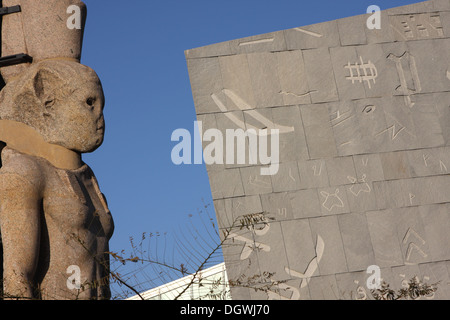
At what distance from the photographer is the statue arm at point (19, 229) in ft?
14.7

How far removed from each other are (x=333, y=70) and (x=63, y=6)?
19.4ft

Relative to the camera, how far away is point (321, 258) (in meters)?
9.99

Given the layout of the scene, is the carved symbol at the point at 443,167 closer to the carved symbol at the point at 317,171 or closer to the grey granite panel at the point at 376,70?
the grey granite panel at the point at 376,70

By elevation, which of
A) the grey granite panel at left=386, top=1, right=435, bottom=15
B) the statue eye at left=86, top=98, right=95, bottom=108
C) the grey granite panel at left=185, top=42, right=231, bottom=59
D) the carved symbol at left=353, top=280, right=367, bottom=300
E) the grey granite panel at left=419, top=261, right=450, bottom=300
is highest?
the grey granite panel at left=386, top=1, right=435, bottom=15

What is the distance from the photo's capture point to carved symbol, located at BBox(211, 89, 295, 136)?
1016 cm

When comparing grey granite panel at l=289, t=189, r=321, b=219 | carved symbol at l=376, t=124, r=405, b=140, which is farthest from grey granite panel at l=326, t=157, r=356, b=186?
carved symbol at l=376, t=124, r=405, b=140

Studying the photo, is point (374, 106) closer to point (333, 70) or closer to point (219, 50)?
point (333, 70)

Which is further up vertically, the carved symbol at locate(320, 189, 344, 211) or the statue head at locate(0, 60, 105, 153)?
the carved symbol at locate(320, 189, 344, 211)

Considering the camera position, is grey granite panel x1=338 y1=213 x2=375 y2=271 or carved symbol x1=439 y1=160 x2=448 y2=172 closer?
grey granite panel x1=338 y1=213 x2=375 y2=271

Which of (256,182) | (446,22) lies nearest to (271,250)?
(256,182)

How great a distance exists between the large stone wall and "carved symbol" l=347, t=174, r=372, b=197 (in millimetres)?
15

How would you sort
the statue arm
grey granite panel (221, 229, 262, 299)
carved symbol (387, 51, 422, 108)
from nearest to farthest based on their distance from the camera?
the statue arm, grey granite panel (221, 229, 262, 299), carved symbol (387, 51, 422, 108)

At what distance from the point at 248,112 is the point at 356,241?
244 centimetres

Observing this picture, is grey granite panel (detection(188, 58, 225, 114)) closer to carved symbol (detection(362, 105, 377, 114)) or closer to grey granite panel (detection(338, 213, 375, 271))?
carved symbol (detection(362, 105, 377, 114))
